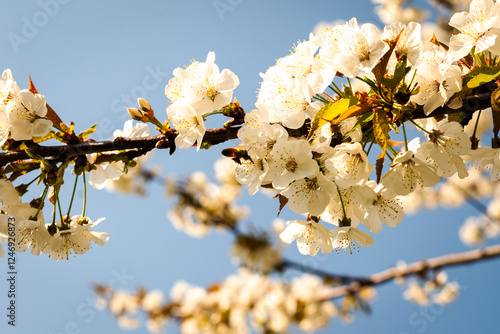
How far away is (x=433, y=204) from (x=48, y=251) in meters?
9.23

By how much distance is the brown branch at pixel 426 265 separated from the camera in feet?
14.9

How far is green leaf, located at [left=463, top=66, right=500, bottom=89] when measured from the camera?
0.99 meters

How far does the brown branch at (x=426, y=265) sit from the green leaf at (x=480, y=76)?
4356 millimetres

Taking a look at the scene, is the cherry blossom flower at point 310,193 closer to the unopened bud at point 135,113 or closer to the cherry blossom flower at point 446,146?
the cherry blossom flower at point 446,146

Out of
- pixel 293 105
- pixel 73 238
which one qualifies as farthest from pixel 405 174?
pixel 73 238

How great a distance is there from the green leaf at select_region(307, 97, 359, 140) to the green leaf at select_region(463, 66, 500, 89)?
30cm

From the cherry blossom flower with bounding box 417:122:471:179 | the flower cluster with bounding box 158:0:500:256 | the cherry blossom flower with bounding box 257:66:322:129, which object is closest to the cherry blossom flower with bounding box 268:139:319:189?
the flower cluster with bounding box 158:0:500:256

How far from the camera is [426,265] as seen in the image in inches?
193

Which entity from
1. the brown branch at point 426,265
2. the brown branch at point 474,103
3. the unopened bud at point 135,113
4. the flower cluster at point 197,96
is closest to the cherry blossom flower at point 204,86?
the flower cluster at point 197,96

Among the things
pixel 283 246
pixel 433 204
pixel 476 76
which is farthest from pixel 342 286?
pixel 476 76

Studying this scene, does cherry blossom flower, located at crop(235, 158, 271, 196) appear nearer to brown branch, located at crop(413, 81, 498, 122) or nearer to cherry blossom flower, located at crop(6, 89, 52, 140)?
brown branch, located at crop(413, 81, 498, 122)

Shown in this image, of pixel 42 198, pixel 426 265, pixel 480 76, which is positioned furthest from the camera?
pixel 426 265

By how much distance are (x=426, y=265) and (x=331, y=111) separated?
4.66 meters

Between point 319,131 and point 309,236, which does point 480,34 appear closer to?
point 319,131
